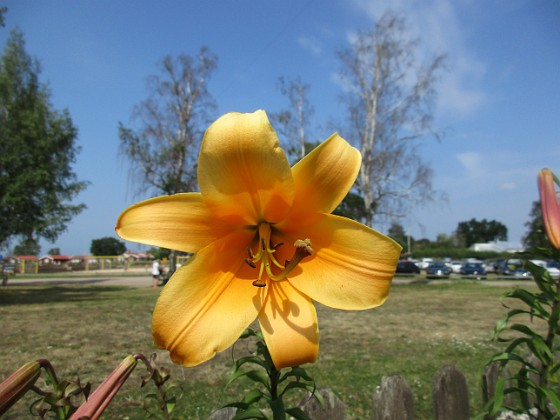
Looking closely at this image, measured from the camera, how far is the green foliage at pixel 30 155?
37.1 ft

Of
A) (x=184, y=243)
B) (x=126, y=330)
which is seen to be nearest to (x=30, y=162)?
(x=126, y=330)

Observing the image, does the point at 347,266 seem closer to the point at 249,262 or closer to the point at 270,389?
the point at 249,262

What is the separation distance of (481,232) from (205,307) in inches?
3404

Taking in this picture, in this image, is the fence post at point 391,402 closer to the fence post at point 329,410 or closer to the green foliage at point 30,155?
the fence post at point 329,410

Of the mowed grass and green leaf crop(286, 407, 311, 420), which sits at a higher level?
green leaf crop(286, 407, 311, 420)

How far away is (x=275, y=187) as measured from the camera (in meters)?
0.77

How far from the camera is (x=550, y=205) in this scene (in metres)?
1.15

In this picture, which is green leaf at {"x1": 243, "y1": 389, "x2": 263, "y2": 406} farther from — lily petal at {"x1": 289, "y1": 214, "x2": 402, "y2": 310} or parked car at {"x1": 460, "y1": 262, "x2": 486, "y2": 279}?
parked car at {"x1": 460, "y1": 262, "x2": 486, "y2": 279}

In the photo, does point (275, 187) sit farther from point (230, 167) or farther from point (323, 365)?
point (323, 365)

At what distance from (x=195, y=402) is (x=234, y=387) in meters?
0.57

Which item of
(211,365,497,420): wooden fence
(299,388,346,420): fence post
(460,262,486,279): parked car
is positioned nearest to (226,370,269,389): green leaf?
(211,365,497,420): wooden fence

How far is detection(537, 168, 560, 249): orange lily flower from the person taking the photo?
112cm

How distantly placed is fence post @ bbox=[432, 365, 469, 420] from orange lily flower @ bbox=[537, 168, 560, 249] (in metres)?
1.24

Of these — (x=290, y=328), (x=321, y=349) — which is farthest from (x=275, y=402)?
(x=321, y=349)
